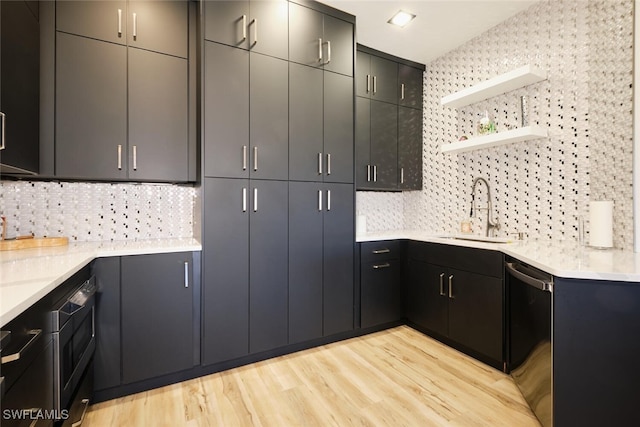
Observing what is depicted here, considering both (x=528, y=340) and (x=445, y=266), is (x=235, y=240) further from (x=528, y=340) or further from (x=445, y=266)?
(x=528, y=340)

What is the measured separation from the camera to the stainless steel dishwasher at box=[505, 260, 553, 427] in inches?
58.9

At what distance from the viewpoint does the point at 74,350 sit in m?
1.43

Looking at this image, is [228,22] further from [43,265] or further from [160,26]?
[43,265]

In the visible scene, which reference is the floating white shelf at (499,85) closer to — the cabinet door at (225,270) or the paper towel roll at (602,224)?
the paper towel roll at (602,224)

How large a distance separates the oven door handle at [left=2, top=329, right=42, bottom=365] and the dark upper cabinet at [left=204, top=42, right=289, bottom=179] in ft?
4.26

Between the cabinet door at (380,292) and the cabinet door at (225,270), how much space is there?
114 cm

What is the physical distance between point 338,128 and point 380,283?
1544 millimetres

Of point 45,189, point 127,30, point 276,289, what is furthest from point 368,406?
point 127,30

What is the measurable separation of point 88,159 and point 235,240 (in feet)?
3.65

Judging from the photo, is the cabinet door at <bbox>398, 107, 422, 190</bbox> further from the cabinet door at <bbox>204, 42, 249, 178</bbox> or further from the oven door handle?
the oven door handle

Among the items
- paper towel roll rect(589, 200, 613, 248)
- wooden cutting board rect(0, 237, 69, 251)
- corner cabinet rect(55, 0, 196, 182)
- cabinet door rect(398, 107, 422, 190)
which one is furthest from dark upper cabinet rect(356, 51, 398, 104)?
wooden cutting board rect(0, 237, 69, 251)

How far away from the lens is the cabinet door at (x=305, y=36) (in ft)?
7.98

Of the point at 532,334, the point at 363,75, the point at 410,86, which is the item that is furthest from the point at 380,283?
the point at 410,86

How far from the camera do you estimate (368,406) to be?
1792 millimetres
